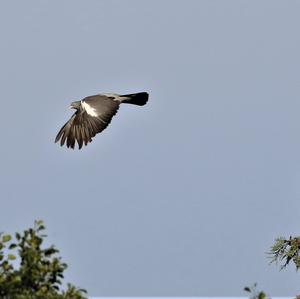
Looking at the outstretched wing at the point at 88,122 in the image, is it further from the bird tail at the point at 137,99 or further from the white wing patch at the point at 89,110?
the bird tail at the point at 137,99

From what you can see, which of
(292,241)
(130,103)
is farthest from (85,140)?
(292,241)

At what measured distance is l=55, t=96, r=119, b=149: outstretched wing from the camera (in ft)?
75.1

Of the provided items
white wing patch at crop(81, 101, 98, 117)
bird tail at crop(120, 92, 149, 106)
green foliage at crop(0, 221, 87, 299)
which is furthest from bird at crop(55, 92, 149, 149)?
green foliage at crop(0, 221, 87, 299)

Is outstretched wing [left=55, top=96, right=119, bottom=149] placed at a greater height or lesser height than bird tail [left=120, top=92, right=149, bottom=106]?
lesser

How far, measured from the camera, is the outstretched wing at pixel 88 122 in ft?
75.1

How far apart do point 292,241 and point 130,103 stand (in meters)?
6.90

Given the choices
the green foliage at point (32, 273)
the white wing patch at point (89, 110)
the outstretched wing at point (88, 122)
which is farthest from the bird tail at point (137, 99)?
the green foliage at point (32, 273)

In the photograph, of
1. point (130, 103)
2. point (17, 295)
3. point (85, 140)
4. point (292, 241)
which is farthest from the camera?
point (130, 103)

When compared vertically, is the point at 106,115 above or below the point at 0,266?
above

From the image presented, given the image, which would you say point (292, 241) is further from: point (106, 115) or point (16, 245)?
point (16, 245)

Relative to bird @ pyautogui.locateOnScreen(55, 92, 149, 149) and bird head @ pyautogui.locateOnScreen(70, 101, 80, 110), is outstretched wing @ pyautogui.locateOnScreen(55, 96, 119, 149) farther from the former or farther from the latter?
bird head @ pyautogui.locateOnScreen(70, 101, 80, 110)

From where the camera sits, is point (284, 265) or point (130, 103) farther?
point (130, 103)

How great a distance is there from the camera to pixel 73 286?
10242 mm

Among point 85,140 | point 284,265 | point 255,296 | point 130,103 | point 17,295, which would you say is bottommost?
point 17,295
